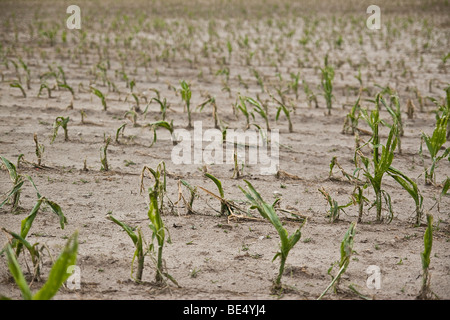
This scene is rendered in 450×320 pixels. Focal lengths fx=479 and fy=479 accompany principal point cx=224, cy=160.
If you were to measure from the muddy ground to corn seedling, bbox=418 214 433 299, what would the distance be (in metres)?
0.07

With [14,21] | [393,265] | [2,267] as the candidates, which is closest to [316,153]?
[393,265]

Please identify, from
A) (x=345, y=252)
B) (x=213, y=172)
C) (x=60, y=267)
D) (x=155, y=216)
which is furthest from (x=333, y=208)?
(x=60, y=267)

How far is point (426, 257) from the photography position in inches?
79.7

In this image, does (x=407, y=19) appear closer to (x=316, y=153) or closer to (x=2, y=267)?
(x=316, y=153)

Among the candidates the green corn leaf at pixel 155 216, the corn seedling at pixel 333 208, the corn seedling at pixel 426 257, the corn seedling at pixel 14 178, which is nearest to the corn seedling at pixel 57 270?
the green corn leaf at pixel 155 216

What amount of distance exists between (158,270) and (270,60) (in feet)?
18.8

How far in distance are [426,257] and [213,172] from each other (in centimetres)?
183

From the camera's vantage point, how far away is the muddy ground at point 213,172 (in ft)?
7.64

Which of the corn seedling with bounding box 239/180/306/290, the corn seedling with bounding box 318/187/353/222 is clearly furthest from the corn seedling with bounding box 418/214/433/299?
the corn seedling with bounding box 318/187/353/222

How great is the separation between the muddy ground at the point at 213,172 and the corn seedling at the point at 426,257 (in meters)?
0.07

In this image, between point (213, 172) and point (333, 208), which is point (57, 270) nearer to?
point (333, 208)

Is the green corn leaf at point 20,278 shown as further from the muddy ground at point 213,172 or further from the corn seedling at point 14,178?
the corn seedling at point 14,178

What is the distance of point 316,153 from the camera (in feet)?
13.0

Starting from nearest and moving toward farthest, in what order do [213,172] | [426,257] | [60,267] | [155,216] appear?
1. [60,267]
2. [426,257]
3. [155,216]
4. [213,172]
